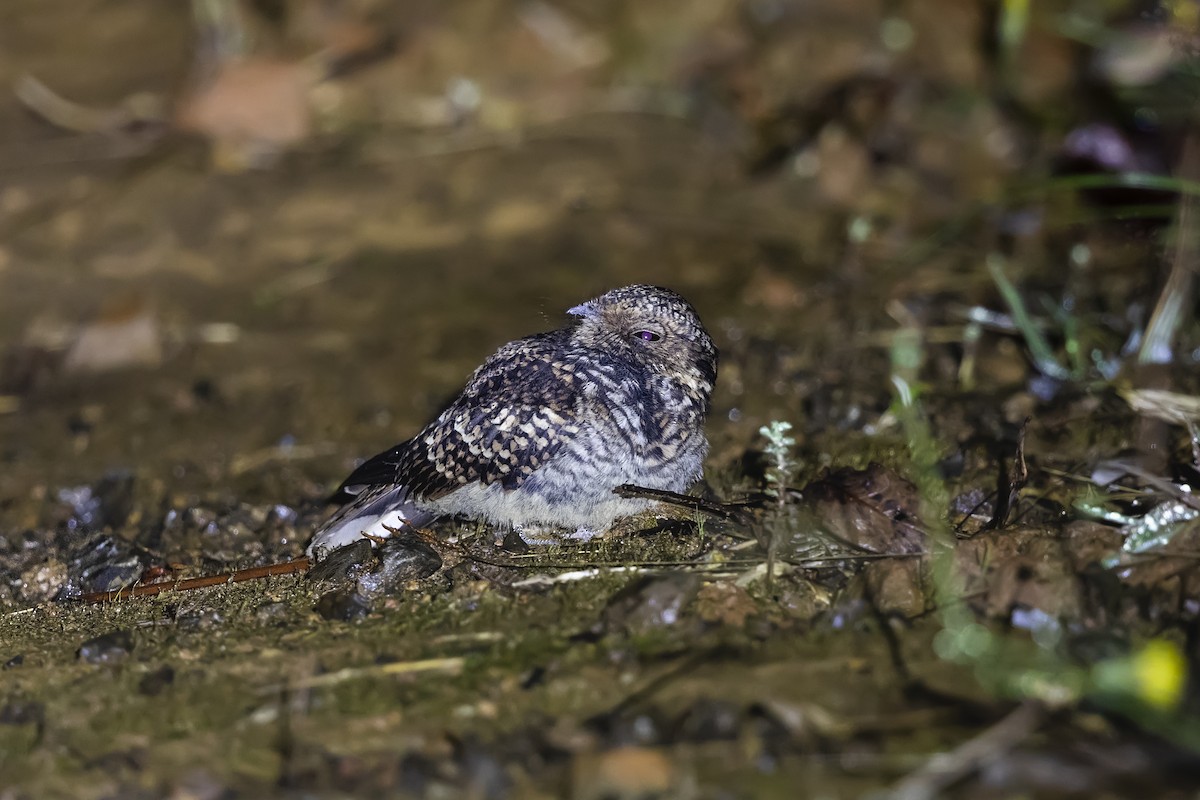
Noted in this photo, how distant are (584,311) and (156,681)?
5.59 feet

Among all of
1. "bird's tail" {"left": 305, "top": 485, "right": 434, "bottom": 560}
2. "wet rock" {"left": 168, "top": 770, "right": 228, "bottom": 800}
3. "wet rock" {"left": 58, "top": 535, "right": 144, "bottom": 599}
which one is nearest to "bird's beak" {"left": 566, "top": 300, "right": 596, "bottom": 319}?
"bird's tail" {"left": 305, "top": 485, "right": 434, "bottom": 560}

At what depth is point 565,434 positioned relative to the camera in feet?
11.1

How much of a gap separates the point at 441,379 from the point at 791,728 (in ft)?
8.77

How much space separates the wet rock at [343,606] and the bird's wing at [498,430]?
0.52 metres

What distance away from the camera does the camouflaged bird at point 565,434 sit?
3395 millimetres

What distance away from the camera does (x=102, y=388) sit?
4.87 metres

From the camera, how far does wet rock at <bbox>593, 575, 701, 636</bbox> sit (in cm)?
288

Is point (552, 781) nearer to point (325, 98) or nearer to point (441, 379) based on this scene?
point (441, 379)

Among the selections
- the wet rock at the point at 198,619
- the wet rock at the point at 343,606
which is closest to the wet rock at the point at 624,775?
the wet rock at the point at 343,606

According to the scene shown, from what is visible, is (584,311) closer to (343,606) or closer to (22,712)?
(343,606)

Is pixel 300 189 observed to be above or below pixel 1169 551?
above

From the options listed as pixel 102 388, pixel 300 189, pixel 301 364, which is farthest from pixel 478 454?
pixel 300 189

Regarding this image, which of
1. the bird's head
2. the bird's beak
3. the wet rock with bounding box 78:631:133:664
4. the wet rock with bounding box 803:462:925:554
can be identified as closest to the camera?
the wet rock with bounding box 78:631:133:664

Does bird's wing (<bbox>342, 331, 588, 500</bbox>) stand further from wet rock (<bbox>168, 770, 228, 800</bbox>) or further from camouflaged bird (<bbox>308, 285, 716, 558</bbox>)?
wet rock (<bbox>168, 770, 228, 800</bbox>)
